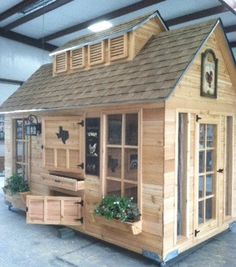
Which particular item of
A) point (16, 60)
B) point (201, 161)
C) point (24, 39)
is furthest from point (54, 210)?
point (24, 39)

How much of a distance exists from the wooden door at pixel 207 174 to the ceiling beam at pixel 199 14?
358 centimetres

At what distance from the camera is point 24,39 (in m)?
A: 9.95

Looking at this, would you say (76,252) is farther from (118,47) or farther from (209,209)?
(118,47)

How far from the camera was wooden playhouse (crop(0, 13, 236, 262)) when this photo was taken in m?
3.77

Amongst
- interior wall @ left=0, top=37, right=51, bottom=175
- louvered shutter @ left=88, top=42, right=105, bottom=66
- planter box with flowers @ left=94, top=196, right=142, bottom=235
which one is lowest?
planter box with flowers @ left=94, top=196, right=142, bottom=235

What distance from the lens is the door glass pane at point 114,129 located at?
4.23 meters

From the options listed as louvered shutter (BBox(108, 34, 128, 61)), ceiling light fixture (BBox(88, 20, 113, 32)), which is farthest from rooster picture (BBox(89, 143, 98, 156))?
ceiling light fixture (BBox(88, 20, 113, 32))

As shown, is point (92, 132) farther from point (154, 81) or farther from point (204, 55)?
point (204, 55)

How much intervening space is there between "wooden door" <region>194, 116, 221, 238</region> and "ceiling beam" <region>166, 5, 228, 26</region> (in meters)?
3.58

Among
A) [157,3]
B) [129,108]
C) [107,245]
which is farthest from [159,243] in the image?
[157,3]

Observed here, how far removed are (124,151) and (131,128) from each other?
0.32m

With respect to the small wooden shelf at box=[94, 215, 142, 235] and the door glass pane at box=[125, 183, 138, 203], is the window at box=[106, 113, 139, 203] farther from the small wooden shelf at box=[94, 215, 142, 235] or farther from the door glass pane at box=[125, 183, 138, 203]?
the small wooden shelf at box=[94, 215, 142, 235]

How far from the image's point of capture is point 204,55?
4223 mm

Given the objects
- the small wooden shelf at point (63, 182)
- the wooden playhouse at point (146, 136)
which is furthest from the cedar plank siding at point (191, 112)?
the small wooden shelf at point (63, 182)
